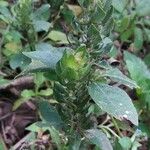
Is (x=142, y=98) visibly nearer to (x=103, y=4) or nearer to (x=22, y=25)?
(x=22, y=25)

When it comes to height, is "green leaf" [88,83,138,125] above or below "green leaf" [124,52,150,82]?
above

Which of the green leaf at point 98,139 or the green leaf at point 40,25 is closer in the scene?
the green leaf at point 98,139

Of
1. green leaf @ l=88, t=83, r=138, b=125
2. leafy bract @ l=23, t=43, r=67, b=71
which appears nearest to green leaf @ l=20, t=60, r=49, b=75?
leafy bract @ l=23, t=43, r=67, b=71

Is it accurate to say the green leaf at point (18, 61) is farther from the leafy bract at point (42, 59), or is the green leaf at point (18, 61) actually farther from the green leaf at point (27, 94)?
the leafy bract at point (42, 59)

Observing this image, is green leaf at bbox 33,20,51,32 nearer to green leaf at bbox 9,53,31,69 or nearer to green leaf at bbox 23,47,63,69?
green leaf at bbox 9,53,31,69

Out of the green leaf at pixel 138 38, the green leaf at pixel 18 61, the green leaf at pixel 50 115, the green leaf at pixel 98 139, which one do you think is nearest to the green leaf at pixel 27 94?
the green leaf at pixel 18 61

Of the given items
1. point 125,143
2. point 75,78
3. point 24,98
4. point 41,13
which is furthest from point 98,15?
point 24,98
